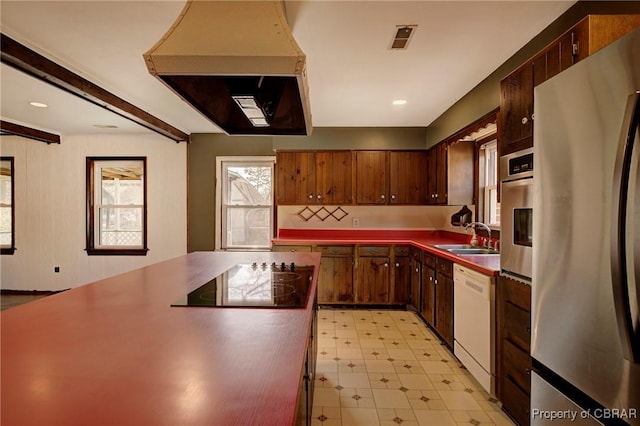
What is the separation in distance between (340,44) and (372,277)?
9.56 feet

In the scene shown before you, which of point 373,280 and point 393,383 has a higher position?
point 373,280

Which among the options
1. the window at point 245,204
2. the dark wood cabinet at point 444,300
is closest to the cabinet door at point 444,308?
the dark wood cabinet at point 444,300

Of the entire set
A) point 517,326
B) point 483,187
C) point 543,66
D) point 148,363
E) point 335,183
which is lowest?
point 517,326

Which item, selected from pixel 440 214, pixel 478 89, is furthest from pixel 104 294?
pixel 440 214

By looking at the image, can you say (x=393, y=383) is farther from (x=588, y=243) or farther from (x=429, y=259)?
(x=588, y=243)

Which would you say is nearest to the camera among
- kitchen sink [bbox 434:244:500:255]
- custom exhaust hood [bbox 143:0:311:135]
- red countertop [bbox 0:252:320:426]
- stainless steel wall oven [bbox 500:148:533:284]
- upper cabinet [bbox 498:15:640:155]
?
red countertop [bbox 0:252:320:426]

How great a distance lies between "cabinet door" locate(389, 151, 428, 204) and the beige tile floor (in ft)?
5.91

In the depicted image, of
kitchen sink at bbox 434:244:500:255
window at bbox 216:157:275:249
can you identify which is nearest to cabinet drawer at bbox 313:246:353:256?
window at bbox 216:157:275:249

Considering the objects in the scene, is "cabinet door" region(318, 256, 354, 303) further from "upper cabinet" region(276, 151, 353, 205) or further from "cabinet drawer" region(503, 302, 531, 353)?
"cabinet drawer" region(503, 302, 531, 353)

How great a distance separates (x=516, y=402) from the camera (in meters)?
1.98

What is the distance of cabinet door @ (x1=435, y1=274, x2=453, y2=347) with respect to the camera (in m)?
3.02

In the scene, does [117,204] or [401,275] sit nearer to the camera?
[401,275]

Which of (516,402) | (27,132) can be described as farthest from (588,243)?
(27,132)

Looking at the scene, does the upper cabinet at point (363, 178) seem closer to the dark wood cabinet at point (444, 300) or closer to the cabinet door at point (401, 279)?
the cabinet door at point (401, 279)
